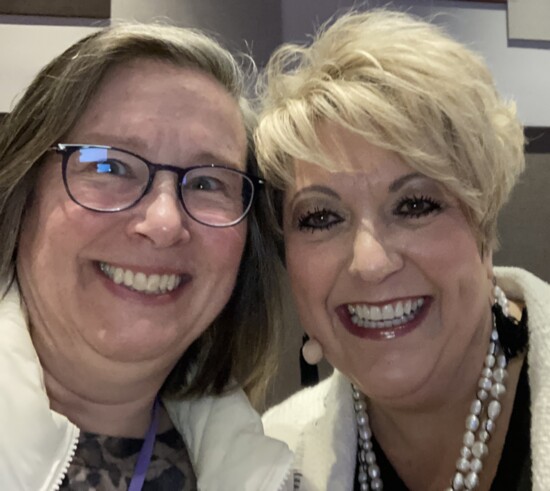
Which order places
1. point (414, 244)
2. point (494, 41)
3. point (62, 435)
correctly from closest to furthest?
point (62, 435)
point (414, 244)
point (494, 41)

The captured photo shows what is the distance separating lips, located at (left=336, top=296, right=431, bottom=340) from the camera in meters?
1.11

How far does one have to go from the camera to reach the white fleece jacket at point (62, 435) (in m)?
0.92

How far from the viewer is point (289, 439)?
1.41 m

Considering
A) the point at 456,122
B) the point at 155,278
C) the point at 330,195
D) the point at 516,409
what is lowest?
the point at 516,409

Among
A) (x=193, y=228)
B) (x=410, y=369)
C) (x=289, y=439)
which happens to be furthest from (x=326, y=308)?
(x=289, y=439)

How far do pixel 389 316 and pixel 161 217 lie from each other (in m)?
0.43

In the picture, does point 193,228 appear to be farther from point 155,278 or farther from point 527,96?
point 527,96

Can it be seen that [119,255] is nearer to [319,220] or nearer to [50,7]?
[319,220]

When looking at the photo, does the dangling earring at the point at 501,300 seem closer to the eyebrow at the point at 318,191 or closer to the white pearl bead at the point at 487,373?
the white pearl bead at the point at 487,373

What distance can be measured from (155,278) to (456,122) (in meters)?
0.56

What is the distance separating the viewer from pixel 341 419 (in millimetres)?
1367

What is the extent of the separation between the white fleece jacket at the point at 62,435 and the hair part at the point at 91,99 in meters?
0.07

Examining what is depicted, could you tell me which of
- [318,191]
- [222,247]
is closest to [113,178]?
[222,247]

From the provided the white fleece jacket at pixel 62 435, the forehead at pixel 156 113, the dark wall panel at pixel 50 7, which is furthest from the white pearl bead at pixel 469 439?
the dark wall panel at pixel 50 7
